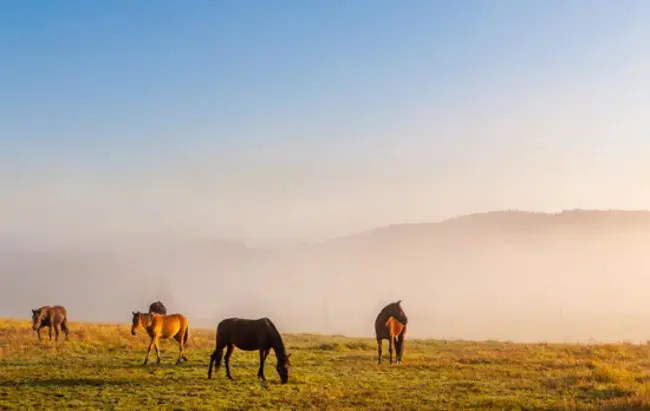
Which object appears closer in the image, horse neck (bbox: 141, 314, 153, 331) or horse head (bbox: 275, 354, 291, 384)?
horse head (bbox: 275, 354, 291, 384)

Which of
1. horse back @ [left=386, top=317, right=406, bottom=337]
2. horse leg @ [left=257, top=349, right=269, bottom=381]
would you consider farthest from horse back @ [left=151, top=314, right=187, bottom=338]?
horse back @ [left=386, top=317, right=406, bottom=337]

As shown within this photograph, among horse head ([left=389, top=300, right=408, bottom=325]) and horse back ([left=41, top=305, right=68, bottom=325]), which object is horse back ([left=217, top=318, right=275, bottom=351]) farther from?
horse back ([left=41, top=305, right=68, bottom=325])

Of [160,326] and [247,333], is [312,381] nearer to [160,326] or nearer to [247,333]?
[247,333]

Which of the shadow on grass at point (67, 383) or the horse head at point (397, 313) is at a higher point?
the horse head at point (397, 313)

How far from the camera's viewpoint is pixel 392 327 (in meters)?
28.4

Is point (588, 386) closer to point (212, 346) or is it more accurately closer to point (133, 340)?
point (212, 346)

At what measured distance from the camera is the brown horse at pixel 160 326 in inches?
923

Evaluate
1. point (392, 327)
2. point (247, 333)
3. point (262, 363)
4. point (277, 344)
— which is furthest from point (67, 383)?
point (392, 327)

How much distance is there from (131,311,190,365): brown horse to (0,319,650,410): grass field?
1.00 meters

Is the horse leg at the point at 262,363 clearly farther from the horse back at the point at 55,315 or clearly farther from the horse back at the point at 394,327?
the horse back at the point at 55,315

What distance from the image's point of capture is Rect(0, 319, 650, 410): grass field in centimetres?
1719

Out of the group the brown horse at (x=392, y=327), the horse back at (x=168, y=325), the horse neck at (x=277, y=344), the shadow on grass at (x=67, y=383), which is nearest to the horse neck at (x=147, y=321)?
the horse back at (x=168, y=325)

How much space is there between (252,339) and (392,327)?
375 inches

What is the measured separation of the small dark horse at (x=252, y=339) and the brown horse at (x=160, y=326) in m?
3.79
